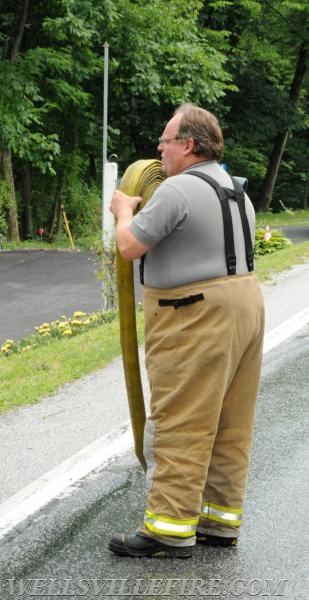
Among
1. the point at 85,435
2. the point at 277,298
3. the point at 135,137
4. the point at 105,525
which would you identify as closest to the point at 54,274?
the point at 277,298

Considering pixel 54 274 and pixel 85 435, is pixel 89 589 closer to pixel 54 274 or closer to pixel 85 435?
pixel 85 435

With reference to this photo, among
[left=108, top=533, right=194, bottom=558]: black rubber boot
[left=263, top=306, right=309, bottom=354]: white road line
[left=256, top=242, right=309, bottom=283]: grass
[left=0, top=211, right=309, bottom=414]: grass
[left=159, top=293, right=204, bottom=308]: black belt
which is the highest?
[left=159, top=293, right=204, bottom=308]: black belt

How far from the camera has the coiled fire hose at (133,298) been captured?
3.86m

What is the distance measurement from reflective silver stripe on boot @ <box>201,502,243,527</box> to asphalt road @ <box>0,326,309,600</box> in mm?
118

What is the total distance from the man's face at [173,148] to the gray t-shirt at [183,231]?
75 mm

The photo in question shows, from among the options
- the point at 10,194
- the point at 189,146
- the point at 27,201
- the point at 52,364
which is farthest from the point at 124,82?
the point at 189,146

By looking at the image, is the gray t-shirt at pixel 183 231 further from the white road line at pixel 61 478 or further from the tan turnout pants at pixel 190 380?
the white road line at pixel 61 478

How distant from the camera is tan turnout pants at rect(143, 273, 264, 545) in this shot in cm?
359

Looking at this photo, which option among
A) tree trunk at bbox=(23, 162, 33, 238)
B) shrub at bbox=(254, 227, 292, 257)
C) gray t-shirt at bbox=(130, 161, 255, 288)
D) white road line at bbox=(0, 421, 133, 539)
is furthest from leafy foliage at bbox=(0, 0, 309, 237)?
gray t-shirt at bbox=(130, 161, 255, 288)

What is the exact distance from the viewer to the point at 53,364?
738cm

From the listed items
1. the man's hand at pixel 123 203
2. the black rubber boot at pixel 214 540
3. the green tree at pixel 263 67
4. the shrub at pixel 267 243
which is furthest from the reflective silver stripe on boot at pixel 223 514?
the green tree at pixel 263 67

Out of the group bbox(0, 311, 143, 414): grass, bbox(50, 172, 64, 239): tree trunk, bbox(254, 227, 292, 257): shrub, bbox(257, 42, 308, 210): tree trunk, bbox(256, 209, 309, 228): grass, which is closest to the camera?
bbox(0, 311, 143, 414): grass

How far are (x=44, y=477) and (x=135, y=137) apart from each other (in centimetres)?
2832

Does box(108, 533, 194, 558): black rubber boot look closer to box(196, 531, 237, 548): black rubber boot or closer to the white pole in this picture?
box(196, 531, 237, 548): black rubber boot
